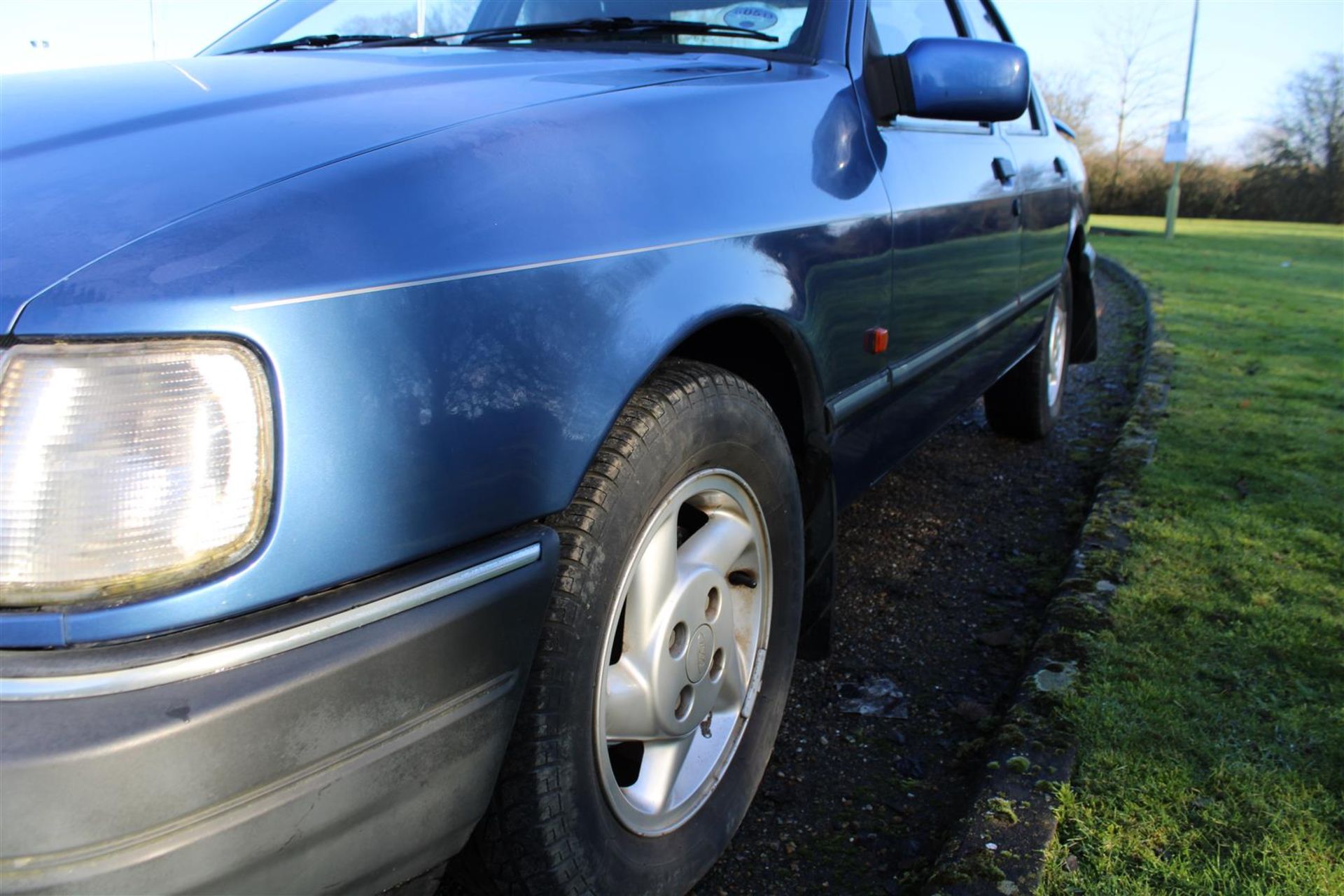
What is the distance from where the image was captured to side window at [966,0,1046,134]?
374 cm

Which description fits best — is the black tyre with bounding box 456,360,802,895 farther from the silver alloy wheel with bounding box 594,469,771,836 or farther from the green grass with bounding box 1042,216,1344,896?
the green grass with bounding box 1042,216,1344,896

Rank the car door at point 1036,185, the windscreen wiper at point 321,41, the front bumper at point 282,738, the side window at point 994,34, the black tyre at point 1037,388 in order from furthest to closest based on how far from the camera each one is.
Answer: the black tyre at point 1037,388
the side window at point 994,34
the car door at point 1036,185
the windscreen wiper at point 321,41
the front bumper at point 282,738

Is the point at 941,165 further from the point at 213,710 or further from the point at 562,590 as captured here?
the point at 213,710

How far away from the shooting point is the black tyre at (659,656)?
127 cm

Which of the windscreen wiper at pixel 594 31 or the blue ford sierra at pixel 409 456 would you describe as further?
the windscreen wiper at pixel 594 31

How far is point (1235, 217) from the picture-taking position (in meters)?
31.3

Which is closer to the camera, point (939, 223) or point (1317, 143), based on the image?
point (939, 223)

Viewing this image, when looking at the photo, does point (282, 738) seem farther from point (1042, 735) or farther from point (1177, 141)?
point (1177, 141)

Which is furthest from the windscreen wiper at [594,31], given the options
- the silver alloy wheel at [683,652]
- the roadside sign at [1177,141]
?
the roadside sign at [1177,141]

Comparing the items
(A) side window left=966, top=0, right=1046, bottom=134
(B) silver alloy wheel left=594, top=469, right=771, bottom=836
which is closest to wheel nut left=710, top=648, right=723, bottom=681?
(B) silver alloy wheel left=594, top=469, right=771, bottom=836

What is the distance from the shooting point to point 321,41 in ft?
7.75

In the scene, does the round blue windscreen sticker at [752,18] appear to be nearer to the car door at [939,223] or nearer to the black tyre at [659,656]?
the car door at [939,223]

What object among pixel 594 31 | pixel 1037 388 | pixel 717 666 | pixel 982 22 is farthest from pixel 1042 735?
pixel 982 22

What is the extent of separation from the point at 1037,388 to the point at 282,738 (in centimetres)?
391
